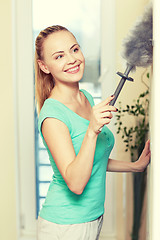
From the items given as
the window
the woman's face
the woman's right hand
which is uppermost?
the window

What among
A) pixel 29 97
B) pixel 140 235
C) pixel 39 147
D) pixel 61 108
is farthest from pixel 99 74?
pixel 61 108

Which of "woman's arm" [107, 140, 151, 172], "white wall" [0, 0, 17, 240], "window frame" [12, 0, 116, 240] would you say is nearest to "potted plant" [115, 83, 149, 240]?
"window frame" [12, 0, 116, 240]

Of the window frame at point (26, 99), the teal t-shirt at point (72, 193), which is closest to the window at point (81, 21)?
the window frame at point (26, 99)

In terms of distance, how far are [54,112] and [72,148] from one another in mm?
122

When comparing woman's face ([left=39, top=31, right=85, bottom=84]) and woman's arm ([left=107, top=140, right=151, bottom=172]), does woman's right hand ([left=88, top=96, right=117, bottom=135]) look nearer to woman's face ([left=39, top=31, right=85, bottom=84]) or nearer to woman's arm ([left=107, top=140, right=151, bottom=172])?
woman's face ([left=39, top=31, right=85, bottom=84])

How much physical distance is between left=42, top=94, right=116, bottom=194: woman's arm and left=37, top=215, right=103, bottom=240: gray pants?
0.52 feet

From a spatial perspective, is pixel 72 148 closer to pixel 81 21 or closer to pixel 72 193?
pixel 72 193

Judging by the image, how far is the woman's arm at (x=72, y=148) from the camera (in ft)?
2.86

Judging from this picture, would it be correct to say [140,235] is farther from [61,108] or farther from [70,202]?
[61,108]

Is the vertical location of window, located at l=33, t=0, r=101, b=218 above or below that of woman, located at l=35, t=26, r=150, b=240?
above

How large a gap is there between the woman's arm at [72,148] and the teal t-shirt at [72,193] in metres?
0.04

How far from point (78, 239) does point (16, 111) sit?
121cm

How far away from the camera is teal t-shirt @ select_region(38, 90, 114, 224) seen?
1.04 meters

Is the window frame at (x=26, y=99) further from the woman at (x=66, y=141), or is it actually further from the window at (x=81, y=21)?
the woman at (x=66, y=141)
